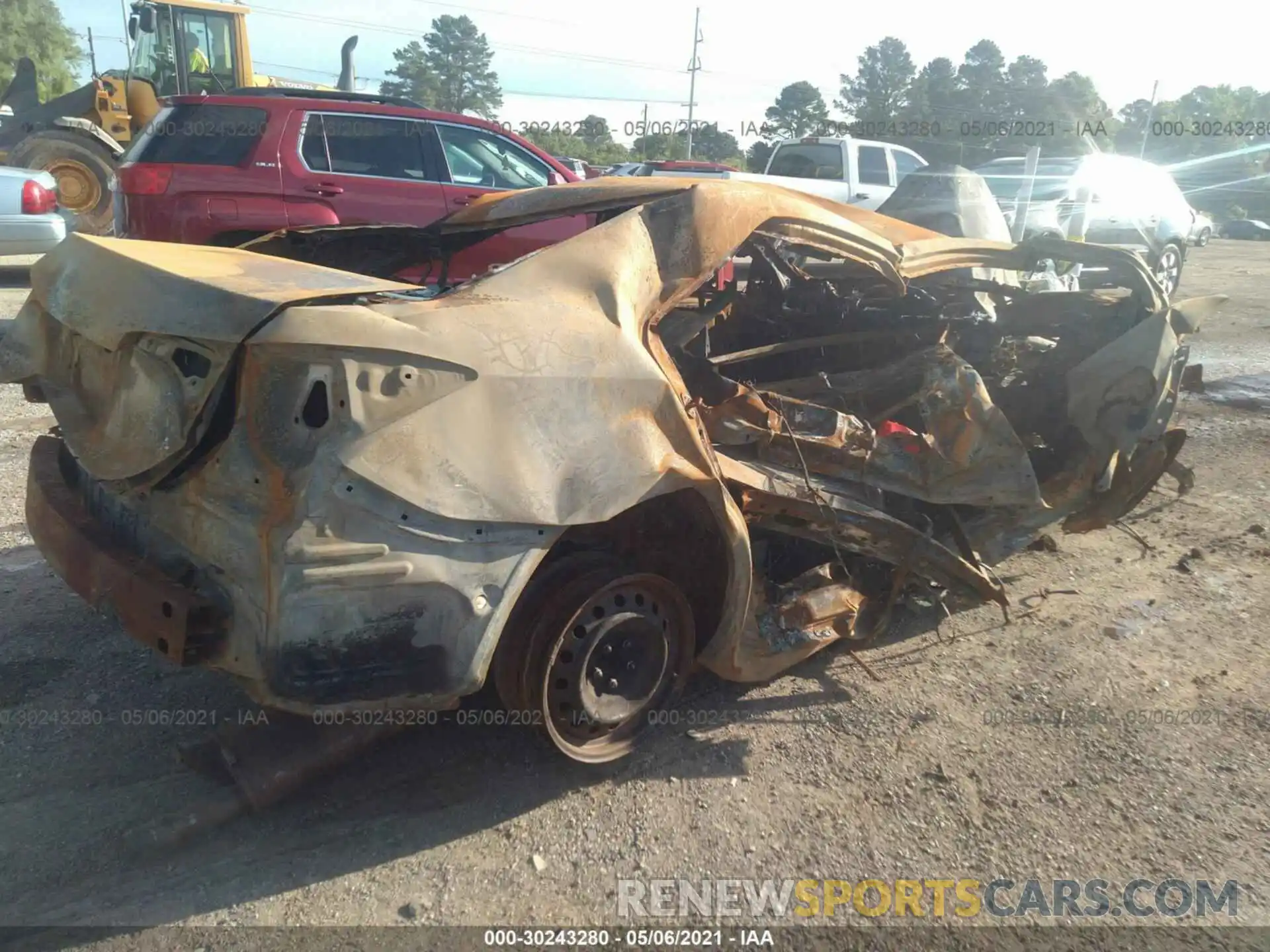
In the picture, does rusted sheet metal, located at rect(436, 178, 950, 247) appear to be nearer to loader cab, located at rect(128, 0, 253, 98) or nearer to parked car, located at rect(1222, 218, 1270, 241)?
loader cab, located at rect(128, 0, 253, 98)

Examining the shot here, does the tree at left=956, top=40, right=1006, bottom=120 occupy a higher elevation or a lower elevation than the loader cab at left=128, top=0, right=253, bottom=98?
higher

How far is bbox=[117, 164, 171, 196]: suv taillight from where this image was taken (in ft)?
22.8

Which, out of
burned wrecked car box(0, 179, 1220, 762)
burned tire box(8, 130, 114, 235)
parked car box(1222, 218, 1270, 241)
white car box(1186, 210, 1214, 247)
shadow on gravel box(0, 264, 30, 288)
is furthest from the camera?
parked car box(1222, 218, 1270, 241)

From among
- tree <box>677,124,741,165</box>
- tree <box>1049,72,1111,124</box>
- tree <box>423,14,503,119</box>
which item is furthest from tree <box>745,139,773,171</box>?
tree <box>423,14,503,119</box>

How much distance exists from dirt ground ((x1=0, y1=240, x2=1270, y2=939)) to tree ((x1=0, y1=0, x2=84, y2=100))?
3723cm

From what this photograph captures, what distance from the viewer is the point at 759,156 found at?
20484mm

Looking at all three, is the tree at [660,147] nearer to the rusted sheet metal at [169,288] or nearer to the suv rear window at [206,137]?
the suv rear window at [206,137]

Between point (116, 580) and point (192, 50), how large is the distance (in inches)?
519

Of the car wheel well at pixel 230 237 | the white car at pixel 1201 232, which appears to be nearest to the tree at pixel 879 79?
the white car at pixel 1201 232

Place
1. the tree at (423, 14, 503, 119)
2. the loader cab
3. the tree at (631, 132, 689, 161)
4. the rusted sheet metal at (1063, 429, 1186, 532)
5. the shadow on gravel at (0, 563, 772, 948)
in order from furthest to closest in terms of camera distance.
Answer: the tree at (423, 14, 503, 119) < the tree at (631, 132, 689, 161) < the loader cab < the rusted sheet metal at (1063, 429, 1186, 532) < the shadow on gravel at (0, 563, 772, 948)

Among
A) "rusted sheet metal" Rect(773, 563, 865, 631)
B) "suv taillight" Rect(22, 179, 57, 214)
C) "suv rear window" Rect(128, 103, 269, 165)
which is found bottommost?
"rusted sheet metal" Rect(773, 563, 865, 631)

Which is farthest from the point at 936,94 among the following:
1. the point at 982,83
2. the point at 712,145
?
the point at 712,145

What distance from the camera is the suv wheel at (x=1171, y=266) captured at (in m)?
13.3

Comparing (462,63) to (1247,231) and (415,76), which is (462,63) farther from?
(1247,231)
